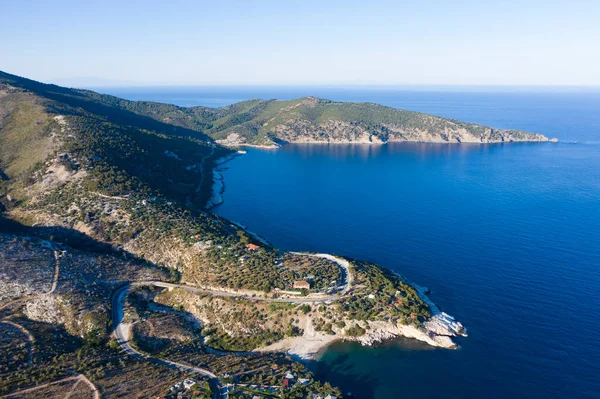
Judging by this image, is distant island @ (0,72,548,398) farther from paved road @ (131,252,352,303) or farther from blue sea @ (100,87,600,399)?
blue sea @ (100,87,600,399)

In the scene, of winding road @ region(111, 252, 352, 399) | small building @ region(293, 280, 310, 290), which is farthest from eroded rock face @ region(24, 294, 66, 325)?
small building @ region(293, 280, 310, 290)

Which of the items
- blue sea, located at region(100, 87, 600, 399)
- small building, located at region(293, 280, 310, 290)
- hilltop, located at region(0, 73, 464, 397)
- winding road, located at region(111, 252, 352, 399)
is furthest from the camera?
small building, located at region(293, 280, 310, 290)

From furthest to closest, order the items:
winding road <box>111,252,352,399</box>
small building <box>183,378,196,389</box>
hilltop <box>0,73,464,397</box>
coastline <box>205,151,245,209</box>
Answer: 1. coastline <box>205,151,245,209</box>
2. hilltop <box>0,73,464,397</box>
3. winding road <box>111,252,352,399</box>
4. small building <box>183,378,196,389</box>

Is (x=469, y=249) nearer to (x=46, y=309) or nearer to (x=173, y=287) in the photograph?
(x=173, y=287)

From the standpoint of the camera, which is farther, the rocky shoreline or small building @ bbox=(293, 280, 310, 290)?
small building @ bbox=(293, 280, 310, 290)

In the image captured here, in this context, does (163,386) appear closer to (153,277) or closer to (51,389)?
(51,389)

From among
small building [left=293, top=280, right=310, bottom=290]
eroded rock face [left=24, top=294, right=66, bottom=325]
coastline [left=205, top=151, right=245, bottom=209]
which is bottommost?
eroded rock face [left=24, top=294, right=66, bottom=325]
